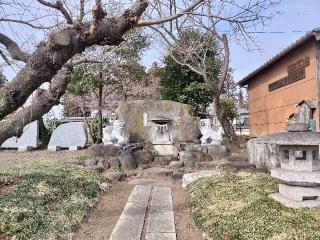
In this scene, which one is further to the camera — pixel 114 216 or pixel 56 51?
pixel 114 216

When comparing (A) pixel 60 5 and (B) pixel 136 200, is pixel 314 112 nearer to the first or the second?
→ (B) pixel 136 200

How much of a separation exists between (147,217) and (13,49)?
12.4 ft

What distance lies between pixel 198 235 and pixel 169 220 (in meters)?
0.78

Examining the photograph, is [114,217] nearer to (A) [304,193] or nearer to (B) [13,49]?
(A) [304,193]

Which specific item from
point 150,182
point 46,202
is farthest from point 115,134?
point 46,202

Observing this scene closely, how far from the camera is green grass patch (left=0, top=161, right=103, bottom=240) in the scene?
6.21 m

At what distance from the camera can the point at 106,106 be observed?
25938 mm

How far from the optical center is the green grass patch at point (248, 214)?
5.44m

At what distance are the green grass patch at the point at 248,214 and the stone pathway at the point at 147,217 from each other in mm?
565

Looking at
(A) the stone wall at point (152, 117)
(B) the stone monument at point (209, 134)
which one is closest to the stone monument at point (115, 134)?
(A) the stone wall at point (152, 117)

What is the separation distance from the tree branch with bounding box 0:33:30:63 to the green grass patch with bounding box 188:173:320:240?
3.77 metres

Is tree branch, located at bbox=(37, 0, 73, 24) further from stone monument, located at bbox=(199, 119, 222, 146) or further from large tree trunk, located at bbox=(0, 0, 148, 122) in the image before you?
stone monument, located at bbox=(199, 119, 222, 146)

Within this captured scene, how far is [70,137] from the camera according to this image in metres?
19.5

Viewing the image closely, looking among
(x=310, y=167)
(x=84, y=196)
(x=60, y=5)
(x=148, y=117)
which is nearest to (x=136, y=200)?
(x=84, y=196)
